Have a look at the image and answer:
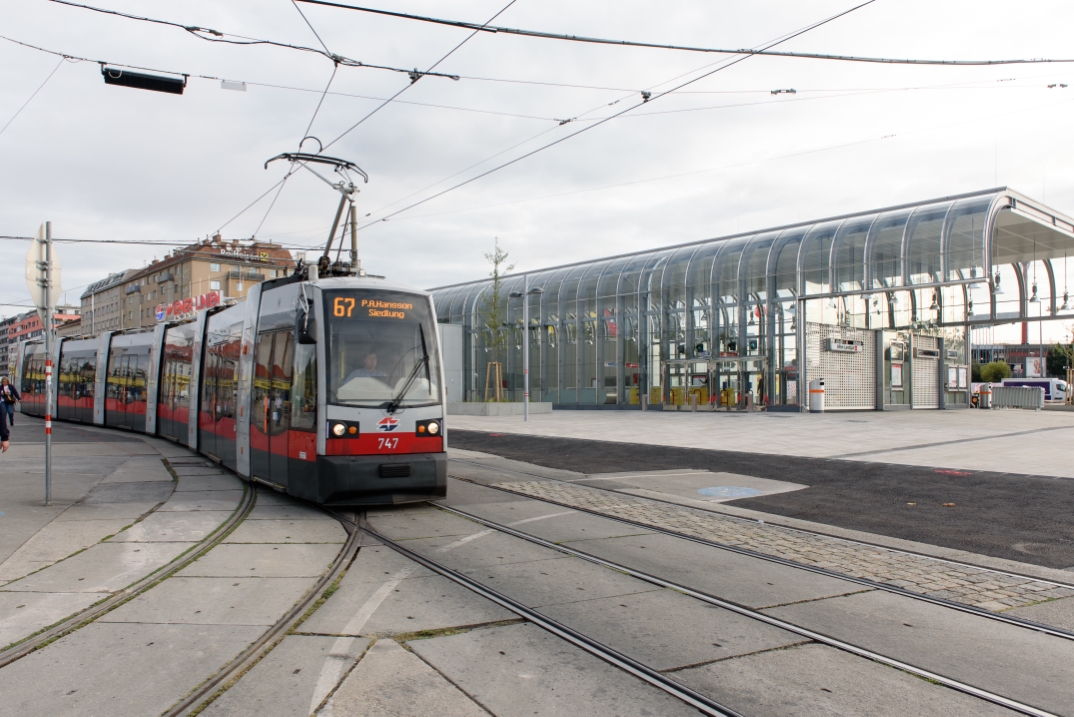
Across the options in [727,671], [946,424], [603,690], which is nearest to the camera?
[603,690]

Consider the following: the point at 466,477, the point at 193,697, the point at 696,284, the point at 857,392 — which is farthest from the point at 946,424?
the point at 193,697

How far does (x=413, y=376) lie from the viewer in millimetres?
9891

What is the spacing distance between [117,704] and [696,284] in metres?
37.0

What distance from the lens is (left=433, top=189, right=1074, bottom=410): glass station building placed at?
31312 millimetres

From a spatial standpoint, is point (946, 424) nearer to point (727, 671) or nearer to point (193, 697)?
point (727, 671)

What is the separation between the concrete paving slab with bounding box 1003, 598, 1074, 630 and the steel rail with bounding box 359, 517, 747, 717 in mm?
3103

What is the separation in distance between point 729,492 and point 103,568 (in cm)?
865

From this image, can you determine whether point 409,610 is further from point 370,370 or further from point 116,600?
point 370,370

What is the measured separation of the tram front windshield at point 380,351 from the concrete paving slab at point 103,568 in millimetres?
2591

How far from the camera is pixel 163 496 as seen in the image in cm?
1116

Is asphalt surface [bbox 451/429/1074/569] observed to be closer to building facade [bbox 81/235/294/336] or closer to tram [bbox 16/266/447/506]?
tram [bbox 16/266/447/506]

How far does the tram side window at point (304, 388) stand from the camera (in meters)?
9.50

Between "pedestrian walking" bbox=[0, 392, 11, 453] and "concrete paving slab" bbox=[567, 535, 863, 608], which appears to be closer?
"concrete paving slab" bbox=[567, 535, 863, 608]

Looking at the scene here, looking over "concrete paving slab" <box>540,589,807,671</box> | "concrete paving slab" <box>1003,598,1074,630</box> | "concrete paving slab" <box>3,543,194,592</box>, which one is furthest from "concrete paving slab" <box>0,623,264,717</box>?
"concrete paving slab" <box>1003,598,1074,630</box>
